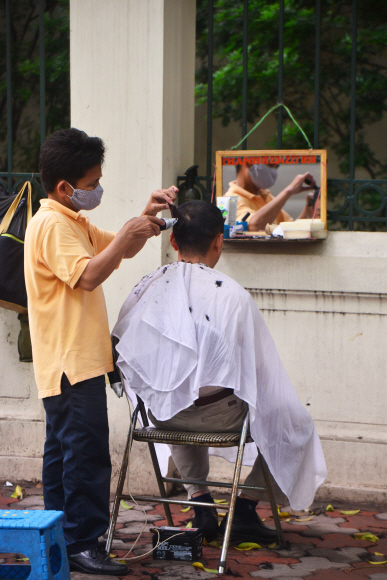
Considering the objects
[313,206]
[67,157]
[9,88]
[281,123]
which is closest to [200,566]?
[67,157]

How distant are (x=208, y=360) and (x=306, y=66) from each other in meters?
5.24

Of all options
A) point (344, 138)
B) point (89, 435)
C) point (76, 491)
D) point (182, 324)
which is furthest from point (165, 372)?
point (344, 138)

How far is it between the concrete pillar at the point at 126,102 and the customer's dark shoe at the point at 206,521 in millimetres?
968

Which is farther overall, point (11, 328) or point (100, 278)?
point (11, 328)

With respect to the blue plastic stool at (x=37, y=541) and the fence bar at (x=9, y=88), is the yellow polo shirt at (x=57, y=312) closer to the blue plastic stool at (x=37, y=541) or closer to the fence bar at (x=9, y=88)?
the blue plastic stool at (x=37, y=541)

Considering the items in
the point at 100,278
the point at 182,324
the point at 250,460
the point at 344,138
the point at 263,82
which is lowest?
the point at 250,460

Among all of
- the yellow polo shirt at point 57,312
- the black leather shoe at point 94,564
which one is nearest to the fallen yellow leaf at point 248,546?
the black leather shoe at point 94,564

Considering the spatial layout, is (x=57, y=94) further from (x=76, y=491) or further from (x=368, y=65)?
(x=76, y=491)

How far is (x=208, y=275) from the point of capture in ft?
9.28

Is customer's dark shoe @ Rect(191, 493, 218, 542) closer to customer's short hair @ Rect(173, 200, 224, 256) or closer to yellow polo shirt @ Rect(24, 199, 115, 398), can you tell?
yellow polo shirt @ Rect(24, 199, 115, 398)

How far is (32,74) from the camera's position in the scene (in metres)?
6.13

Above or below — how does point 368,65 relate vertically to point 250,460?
above

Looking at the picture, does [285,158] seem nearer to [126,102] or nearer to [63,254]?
[126,102]

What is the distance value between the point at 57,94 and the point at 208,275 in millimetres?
3944
